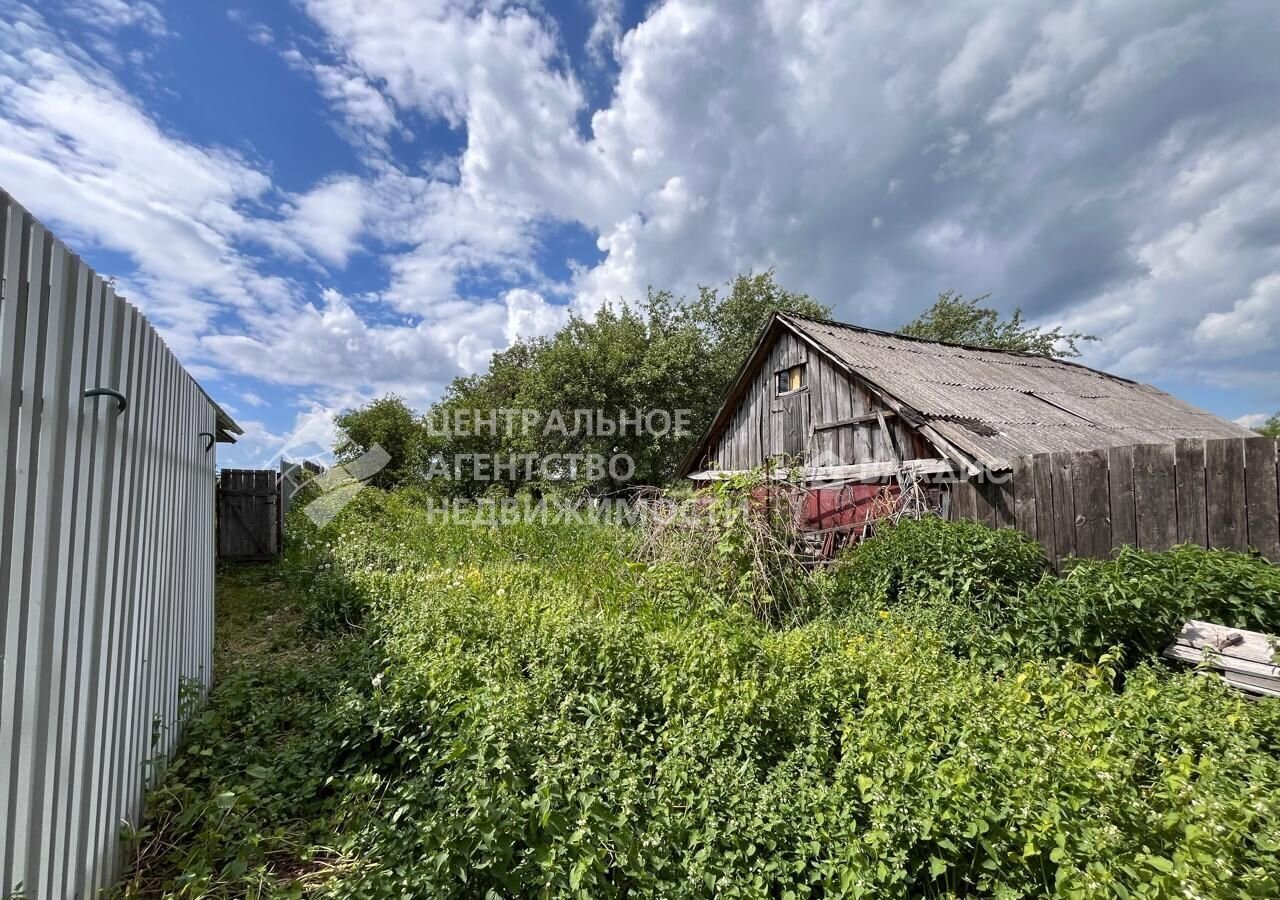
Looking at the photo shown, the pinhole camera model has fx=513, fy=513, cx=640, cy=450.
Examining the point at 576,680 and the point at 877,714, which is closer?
the point at 877,714

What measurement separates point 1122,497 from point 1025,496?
0.81 metres

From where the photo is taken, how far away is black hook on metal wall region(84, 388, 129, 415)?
6.46 ft

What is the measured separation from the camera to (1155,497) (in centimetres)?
451

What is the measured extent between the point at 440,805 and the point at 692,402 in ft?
51.0

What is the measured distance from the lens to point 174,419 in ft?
10.8

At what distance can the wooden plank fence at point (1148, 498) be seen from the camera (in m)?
4.05

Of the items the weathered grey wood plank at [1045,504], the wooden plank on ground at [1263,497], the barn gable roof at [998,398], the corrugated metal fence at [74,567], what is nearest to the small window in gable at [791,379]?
the barn gable roof at [998,398]

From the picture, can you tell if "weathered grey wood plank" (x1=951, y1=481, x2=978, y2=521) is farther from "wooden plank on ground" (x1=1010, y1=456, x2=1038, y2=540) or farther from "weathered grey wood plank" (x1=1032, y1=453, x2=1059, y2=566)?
"weathered grey wood plank" (x1=1032, y1=453, x2=1059, y2=566)

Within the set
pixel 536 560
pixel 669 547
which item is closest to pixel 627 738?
pixel 669 547

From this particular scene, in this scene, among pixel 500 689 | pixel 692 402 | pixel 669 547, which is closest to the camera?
pixel 500 689

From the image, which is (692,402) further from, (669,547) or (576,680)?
(576,680)

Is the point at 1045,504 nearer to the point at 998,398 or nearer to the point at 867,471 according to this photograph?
the point at 867,471

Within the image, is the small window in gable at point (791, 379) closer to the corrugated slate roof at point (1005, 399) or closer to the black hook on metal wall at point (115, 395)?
the corrugated slate roof at point (1005, 399)

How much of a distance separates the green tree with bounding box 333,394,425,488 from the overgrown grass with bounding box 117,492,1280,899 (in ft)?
72.1
